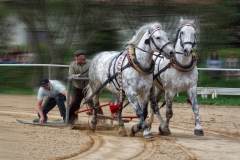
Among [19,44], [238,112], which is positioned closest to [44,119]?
[238,112]

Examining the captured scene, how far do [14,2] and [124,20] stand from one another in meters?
3.41

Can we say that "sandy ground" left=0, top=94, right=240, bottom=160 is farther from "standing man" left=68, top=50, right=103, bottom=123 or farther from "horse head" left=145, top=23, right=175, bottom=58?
"horse head" left=145, top=23, right=175, bottom=58

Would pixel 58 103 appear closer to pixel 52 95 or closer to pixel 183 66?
pixel 52 95

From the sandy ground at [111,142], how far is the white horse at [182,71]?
1.79 ft

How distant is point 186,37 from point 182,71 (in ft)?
2.10

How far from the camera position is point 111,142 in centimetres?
1102

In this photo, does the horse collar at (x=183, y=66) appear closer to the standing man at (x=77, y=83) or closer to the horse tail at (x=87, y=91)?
the horse tail at (x=87, y=91)

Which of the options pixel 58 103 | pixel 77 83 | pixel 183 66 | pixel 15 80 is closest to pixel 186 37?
pixel 183 66

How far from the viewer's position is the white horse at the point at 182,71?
456 inches

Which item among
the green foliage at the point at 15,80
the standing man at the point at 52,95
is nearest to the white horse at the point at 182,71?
the standing man at the point at 52,95

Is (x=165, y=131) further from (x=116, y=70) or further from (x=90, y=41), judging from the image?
(x=90, y=41)

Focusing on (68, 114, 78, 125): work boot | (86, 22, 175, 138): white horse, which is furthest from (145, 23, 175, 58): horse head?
(68, 114, 78, 125): work boot

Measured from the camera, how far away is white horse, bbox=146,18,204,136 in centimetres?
1158

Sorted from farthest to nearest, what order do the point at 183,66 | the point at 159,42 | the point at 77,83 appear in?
1. the point at 77,83
2. the point at 183,66
3. the point at 159,42
